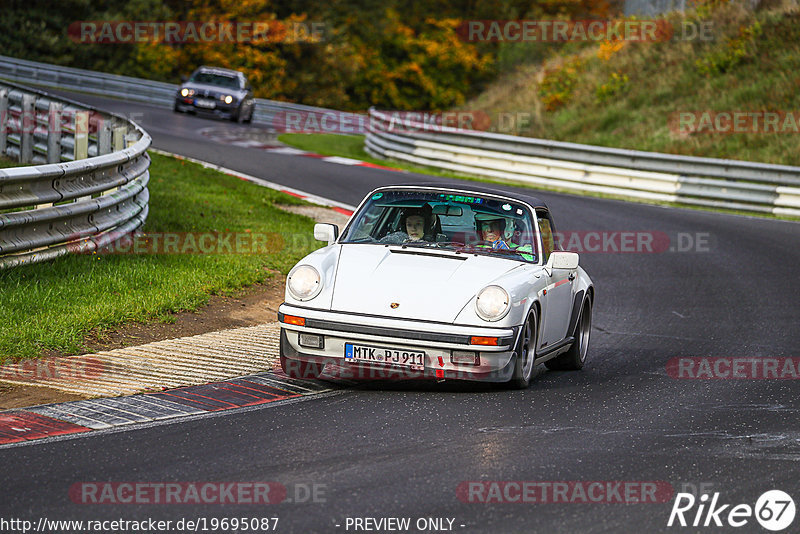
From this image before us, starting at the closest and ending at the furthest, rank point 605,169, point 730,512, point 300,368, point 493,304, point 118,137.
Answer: point 730,512 < point 493,304 < point 300,368 < point 118,137 < point 605,169

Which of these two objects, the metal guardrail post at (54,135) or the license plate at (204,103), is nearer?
the metal guardrail post at (54,135)

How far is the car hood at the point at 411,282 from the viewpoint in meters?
7.52

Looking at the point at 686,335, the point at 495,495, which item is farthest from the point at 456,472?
the point at 686,335

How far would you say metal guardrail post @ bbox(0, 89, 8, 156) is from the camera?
16.8 meters

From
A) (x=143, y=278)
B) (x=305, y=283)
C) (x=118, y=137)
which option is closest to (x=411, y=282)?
(x=305, y=283)

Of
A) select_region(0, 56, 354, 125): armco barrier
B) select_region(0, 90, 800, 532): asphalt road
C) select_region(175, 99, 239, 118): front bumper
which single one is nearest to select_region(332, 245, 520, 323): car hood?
select_region(0, 90, 800, 532): asphalt road

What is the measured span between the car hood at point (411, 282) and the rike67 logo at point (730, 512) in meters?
2.57

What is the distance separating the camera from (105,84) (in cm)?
4019

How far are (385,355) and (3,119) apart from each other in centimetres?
1134

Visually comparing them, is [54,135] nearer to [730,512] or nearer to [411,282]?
[411,282]

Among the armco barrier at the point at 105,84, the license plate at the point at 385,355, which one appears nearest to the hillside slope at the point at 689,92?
the armco barrier at the point at 105,84

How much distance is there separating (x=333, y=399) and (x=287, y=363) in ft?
2.08

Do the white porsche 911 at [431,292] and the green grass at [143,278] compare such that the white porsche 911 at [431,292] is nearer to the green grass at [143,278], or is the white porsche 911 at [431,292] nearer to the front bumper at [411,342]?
the front bumper at [411,342]

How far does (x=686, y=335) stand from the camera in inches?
436
